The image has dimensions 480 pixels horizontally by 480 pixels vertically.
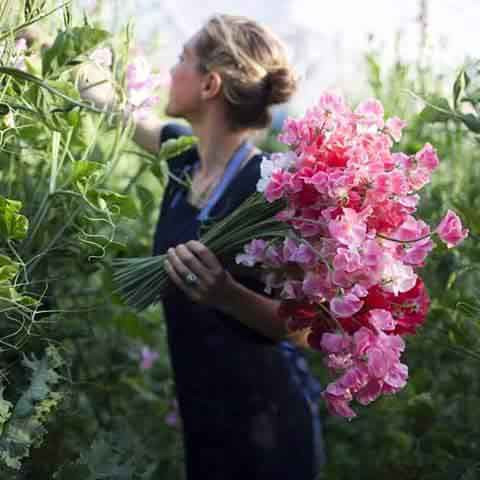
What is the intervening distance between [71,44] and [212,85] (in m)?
0.61

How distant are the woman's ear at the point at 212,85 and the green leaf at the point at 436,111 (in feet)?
1.66

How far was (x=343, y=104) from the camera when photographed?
1322mm

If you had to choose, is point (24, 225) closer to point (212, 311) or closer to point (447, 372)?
point (212, 311)

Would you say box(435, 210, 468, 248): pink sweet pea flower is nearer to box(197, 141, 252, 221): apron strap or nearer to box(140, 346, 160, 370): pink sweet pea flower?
box(197, 141, 252, 221): apron strap

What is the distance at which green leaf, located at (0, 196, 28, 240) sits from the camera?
4.05ft

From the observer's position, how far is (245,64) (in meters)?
1.88

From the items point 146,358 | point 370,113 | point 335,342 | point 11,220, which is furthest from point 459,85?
point 146,358

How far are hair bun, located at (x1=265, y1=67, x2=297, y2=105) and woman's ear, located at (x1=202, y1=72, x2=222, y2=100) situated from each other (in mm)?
95

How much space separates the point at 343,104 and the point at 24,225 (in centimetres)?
45

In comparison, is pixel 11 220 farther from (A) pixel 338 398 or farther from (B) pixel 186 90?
(B) pixel 186 90

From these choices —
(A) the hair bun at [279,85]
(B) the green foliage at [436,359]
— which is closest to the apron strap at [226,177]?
(A) the hair bun at [279,85]

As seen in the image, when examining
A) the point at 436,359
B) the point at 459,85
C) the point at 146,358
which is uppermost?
the point at 459,85

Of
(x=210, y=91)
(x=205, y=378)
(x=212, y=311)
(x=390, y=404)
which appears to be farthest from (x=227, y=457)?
(x=210, y=91)

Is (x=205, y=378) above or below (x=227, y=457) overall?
above
